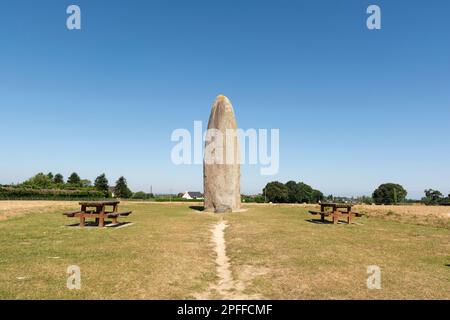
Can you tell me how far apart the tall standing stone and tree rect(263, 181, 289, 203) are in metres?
64.7

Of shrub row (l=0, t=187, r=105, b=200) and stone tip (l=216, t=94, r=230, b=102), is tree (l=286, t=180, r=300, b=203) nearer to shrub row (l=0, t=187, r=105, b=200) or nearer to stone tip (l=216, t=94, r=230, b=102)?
shrub row (l=0, t=187, r=105, b=200)

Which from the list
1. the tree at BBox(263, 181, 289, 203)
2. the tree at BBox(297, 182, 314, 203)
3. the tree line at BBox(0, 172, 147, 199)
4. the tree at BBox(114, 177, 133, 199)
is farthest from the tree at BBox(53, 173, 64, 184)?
the tree at BBox(297, 182, 314, 203)

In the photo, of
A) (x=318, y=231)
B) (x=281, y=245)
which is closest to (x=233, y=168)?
(x=318, y=231)

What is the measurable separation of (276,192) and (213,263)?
274 feet

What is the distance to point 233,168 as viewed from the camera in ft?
86.4

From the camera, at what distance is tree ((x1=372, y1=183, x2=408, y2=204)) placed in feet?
280

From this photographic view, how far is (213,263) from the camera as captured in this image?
9.02m

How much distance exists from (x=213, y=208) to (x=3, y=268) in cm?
1853

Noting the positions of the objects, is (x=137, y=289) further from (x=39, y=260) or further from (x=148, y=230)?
(x=148, y=230)

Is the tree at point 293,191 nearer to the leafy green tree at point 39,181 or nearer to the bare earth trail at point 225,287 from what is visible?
Result: the leafy green tree at point 39,181

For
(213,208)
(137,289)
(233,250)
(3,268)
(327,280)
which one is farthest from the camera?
(213,208)

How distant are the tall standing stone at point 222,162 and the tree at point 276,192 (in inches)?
2548

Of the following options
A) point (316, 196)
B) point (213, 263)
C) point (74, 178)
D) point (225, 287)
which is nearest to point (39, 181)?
point (74, 178)
